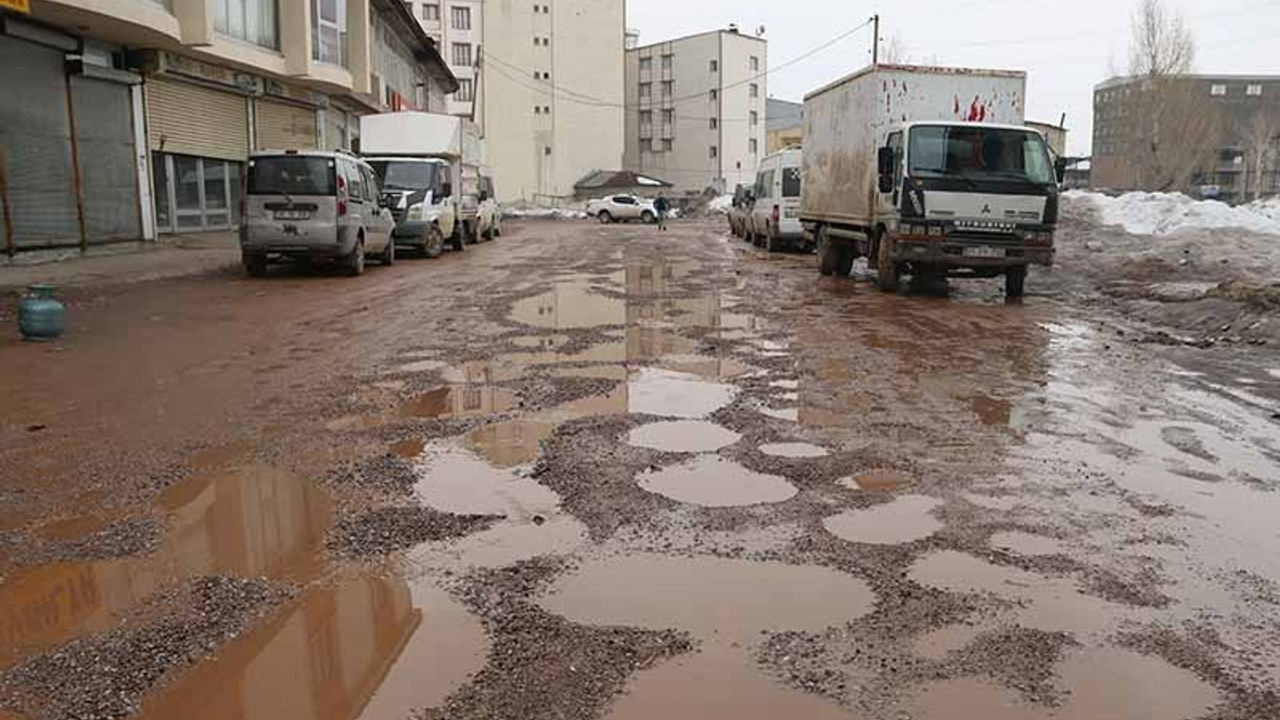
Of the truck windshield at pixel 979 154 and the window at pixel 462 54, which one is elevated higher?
the window at pixel 462 54

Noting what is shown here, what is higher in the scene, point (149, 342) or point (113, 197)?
point (113, 197)

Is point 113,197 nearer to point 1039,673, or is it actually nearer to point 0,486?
point 0,486

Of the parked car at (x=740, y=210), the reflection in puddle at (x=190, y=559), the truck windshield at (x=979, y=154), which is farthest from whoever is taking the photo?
Answer: the parked car at (x=740, y=210)

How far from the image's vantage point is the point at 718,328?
1152 centimetres

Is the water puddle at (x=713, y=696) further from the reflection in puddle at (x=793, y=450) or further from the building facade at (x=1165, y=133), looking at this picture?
the building facade at (x=1165, y=133)

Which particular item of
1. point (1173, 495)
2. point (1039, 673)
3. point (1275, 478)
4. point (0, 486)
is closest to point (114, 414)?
point (0, 486)

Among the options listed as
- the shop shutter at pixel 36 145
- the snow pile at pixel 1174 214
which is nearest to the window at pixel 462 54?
the snow pile at pixel 1174 214

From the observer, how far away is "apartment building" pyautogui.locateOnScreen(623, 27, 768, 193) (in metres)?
85.6

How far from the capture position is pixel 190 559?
13.8ft

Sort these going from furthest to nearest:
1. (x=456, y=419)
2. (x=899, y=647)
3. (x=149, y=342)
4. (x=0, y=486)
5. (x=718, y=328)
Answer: (x=718, y=328)
(x=149, y=342)
(x=456, y=419)
(x=0, y=486)
(x=899, y=647)

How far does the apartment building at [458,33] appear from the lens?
78.4 meters

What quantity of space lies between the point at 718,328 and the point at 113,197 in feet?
49.0

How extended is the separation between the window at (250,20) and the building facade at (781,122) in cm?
6597

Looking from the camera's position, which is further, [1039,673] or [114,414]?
[114,414]
